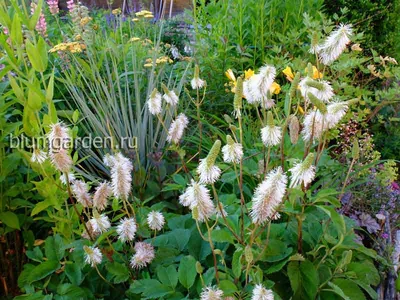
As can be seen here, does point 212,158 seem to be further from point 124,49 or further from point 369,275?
point 124,49

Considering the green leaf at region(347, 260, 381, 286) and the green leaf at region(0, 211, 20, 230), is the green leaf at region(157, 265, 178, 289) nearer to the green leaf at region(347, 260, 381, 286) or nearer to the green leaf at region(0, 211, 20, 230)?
the green leaf at region(347, 260, 381, 286)

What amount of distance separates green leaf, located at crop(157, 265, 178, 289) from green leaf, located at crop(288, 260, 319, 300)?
0.32 m

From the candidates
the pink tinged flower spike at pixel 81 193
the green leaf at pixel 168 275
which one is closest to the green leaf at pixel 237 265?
the green leaf at pixel 168 275

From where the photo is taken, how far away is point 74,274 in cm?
135

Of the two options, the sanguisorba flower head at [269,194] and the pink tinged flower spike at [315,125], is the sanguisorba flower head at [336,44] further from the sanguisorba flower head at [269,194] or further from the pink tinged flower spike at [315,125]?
the sanguisorba flower head at [269,194]

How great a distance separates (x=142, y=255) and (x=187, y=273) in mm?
141

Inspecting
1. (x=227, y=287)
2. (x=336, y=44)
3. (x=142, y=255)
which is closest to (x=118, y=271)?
(x=142, y=255)

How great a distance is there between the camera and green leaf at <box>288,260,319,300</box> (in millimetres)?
1235

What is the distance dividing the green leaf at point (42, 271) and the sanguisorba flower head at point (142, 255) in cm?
28

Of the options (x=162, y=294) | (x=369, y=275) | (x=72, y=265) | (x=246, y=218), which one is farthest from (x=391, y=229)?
(x=72, y=265)

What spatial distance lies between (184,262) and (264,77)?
557 millimetres

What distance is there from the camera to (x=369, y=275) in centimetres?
142

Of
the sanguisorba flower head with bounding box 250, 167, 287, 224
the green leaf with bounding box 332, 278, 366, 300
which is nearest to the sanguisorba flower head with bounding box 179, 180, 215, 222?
the sanguisorba flower head with bounding box 250, 167, 287, 224

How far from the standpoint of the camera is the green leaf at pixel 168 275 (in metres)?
1.22
